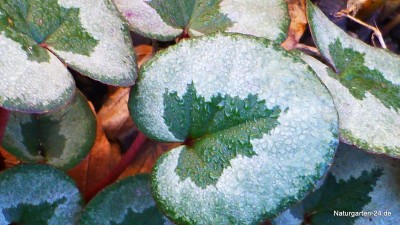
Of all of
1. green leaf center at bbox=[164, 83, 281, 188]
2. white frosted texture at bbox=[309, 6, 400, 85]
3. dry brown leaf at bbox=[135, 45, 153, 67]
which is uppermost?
white frosted texture at bbox=[309, 6, 400, 85]

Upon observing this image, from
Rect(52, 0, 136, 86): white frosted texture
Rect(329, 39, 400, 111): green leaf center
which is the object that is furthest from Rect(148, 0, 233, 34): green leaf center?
Rect(329, 39, 400, 111): green leaf center

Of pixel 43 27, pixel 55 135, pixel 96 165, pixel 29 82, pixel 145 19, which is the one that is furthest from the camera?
pixel 96 165

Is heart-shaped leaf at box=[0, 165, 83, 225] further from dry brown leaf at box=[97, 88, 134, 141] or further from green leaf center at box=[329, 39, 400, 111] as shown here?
green leaf center at box=[329, 39, 400, 111]

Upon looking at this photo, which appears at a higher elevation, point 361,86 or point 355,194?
point 361,86

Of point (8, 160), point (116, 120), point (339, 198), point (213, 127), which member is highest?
point (213, 127)

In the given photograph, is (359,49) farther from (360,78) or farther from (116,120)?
(116,120)

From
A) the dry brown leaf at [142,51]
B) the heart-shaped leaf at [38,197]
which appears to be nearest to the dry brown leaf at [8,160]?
the heart-shaped leaf at [38,197]

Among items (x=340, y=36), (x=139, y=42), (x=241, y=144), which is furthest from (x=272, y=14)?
(x=139, y=42)

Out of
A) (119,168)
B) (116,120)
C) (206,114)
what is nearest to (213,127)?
(206,114)
